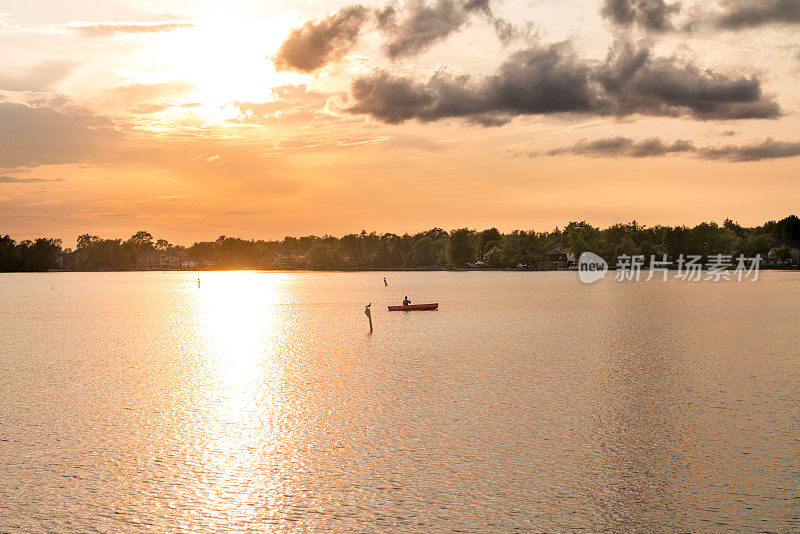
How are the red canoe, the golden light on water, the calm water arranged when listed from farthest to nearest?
the red canoe
the golden light on water
the calm water

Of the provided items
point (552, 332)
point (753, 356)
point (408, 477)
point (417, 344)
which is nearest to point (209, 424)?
point (408, 477)

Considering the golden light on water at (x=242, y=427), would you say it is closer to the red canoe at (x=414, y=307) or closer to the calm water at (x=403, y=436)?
the calm water at (x=403, y=436)

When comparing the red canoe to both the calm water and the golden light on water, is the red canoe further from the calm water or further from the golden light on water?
the calm water

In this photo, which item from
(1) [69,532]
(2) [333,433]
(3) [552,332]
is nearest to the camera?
(1) [69,532]

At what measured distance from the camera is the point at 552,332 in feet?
159

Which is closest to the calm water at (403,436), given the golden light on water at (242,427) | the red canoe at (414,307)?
the golden light on water at (242,427)

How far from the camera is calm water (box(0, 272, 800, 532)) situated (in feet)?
42.5

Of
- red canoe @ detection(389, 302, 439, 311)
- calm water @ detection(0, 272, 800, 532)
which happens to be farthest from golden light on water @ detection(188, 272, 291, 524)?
red canoe @ detection(389, 302, 439, 311)

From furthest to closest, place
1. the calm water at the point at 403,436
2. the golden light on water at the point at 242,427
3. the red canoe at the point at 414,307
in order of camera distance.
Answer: the red canoe at the point at 414,307 → the golden light on water at the point at 242,427 → the calm water at the point at 403,436

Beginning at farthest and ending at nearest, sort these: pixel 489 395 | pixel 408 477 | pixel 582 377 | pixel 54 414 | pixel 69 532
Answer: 1. pixel 582 377
2. pixel 489 395
3. pixel 54 414
4. pixel 408 477
5. pixel 69 532

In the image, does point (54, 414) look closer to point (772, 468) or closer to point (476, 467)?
point (476, 467)

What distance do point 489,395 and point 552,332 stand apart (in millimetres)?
24617

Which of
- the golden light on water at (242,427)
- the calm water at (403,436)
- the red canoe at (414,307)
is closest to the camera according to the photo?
the calm water at (403,436)

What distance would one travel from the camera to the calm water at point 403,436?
42.5 ft
